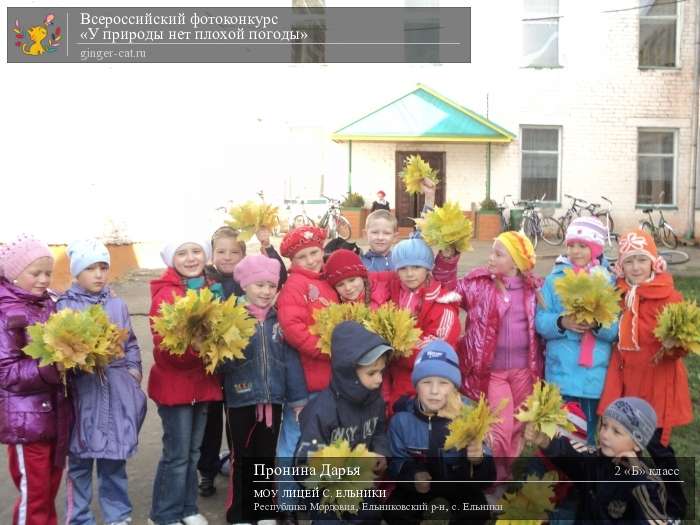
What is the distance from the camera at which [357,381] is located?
339 centimetres

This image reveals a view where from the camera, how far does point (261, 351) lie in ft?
12.9

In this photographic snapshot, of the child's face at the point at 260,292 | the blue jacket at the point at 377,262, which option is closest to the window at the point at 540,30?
the blue jacket at the point at 377,262

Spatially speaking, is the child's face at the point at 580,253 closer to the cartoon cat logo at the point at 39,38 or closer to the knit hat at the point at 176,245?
the knit hat at the point at 176,245

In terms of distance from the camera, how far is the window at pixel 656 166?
1886 centimetres

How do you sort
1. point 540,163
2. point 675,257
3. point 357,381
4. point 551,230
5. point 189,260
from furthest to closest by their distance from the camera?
point 540,163 < point 551,230 < point 675,257 < point 189,260 < point 357,381

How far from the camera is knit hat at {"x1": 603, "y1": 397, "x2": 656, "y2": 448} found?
10.7 ft

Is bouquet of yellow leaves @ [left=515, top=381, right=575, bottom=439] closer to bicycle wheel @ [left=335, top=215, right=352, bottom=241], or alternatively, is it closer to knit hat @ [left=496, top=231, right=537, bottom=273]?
knit hat @ [left=496, top=231, right=537, bottom=273]

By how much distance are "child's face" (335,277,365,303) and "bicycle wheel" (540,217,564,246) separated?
1462 cm

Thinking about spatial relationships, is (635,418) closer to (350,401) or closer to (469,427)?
(469,427)

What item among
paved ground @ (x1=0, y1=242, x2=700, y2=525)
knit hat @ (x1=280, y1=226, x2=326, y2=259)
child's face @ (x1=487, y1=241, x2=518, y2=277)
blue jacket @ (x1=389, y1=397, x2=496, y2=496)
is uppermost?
knit hat @ (x1=280, y1=226, x2=326, y2=259)

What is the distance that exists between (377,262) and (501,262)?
1021 millimetres

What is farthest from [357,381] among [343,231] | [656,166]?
[656,166]

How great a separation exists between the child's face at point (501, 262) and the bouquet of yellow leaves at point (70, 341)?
2.17m

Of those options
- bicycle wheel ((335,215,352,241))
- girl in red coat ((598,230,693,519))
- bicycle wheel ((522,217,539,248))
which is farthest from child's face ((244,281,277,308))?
bicycle wheel ((522,217,539,248))
